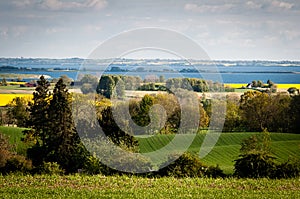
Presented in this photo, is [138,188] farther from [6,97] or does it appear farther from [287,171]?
[6,97]

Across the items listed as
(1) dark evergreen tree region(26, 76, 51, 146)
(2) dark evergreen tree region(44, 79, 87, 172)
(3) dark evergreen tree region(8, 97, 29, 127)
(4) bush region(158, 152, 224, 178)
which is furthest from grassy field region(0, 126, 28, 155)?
(4) bush region(158, 152, 224, 178)

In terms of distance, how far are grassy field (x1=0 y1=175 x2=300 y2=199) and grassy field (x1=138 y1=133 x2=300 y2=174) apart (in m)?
17.7

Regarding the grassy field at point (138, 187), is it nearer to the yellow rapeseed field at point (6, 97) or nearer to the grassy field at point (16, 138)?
the grassy field at point (16, 138)

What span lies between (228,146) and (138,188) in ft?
96.7

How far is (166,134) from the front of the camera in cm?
3603

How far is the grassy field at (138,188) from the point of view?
9.92 m

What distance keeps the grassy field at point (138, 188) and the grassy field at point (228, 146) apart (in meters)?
17.7

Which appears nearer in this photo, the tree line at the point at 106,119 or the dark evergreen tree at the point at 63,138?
the tree line at the point at 106,119

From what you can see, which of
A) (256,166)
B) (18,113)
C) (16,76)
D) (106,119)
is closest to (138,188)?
(256,166)

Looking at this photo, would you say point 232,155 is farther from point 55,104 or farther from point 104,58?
point 104,58

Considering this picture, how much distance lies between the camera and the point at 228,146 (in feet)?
128

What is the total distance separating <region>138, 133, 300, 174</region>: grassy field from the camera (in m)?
33.3

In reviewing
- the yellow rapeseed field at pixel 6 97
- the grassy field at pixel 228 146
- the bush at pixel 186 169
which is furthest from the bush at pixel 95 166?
the yellow rapeseed field at pixel 6 97

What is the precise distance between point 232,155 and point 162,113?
26.2 ft
